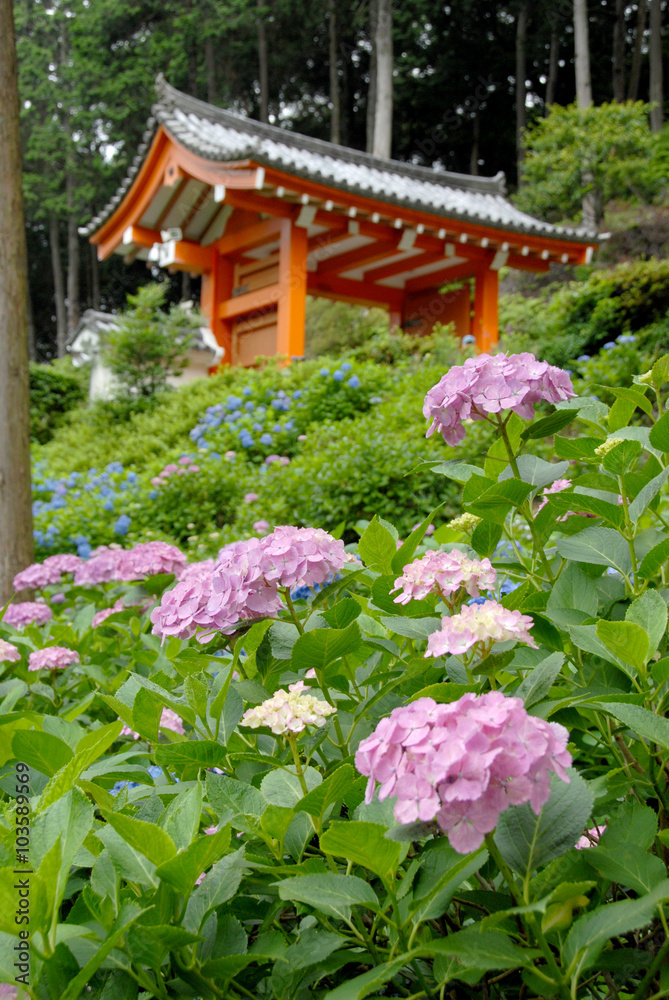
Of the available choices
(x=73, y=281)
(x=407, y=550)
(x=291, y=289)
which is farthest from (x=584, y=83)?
(x=407, y=550)

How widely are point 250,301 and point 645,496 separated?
870cm

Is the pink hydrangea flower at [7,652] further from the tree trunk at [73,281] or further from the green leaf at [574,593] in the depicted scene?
the tree trunk at [73,281]

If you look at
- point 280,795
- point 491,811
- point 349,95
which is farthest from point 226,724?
point 349,95

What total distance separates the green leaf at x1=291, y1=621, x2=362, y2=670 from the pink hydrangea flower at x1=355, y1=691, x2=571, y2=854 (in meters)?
0.27

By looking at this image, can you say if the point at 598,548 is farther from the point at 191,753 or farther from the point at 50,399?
the point at 50,399

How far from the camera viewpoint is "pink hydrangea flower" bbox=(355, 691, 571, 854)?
504 mm

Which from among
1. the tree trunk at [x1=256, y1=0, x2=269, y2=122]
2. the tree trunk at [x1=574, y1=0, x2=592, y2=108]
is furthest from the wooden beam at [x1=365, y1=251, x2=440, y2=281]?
the tree trunk at [x1=256, y1=0, x2=269, y2=122]

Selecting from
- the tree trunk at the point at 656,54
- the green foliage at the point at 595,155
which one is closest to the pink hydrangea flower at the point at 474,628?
the green foliage at the point at 595,155

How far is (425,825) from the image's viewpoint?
21.9 inches

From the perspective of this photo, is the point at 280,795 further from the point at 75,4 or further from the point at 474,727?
the point at 75,4

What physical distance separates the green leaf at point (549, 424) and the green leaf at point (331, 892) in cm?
58

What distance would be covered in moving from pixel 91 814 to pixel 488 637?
36 centimetres

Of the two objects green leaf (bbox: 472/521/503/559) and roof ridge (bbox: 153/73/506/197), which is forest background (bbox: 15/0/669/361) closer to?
roof ridge (bbox: 153/73/506/197)

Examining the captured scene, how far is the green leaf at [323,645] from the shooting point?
0.81 metres
